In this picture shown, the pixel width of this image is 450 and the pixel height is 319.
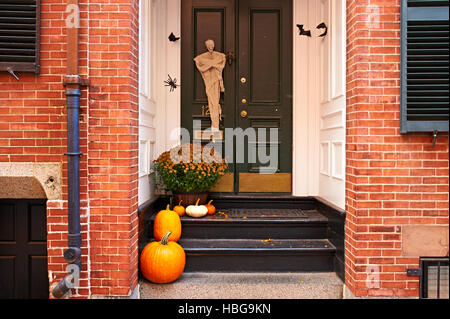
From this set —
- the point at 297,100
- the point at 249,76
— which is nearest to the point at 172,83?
the point at 249,76

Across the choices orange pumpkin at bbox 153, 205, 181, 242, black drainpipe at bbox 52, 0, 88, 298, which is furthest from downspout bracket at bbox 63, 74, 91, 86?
orange pumpkin at bbox 153, 205, 181, 242

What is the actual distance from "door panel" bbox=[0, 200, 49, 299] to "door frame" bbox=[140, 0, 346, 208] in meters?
1.52

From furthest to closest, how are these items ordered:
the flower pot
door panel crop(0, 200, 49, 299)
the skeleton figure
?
1. the skeleton figure
2. the flower pot
3. door panel crop(0, 200, 49, 299)

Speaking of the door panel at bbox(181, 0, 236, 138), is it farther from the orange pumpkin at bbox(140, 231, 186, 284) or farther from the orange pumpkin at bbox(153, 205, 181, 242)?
the orange pumpkin at bbox(140, 231, 186, 284)

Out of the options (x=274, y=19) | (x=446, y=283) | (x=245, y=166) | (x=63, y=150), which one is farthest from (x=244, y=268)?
(x=274, y=19)

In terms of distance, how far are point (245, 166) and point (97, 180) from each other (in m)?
1.96

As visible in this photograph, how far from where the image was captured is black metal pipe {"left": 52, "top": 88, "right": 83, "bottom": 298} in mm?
2896

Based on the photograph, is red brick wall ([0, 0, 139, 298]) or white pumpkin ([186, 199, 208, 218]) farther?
white pumpkin ([186, 199, 208, 218])

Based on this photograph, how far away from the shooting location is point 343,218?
3338mm

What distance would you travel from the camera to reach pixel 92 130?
3023 mm

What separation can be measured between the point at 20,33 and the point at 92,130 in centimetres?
96

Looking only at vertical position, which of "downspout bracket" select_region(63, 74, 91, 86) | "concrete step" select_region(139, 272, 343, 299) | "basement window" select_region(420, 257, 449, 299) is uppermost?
"downspout bracket" select_region(63, 74, 91, 86)

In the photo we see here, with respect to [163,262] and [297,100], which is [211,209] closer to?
[163,262]

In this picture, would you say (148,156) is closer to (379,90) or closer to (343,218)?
(343,218)
